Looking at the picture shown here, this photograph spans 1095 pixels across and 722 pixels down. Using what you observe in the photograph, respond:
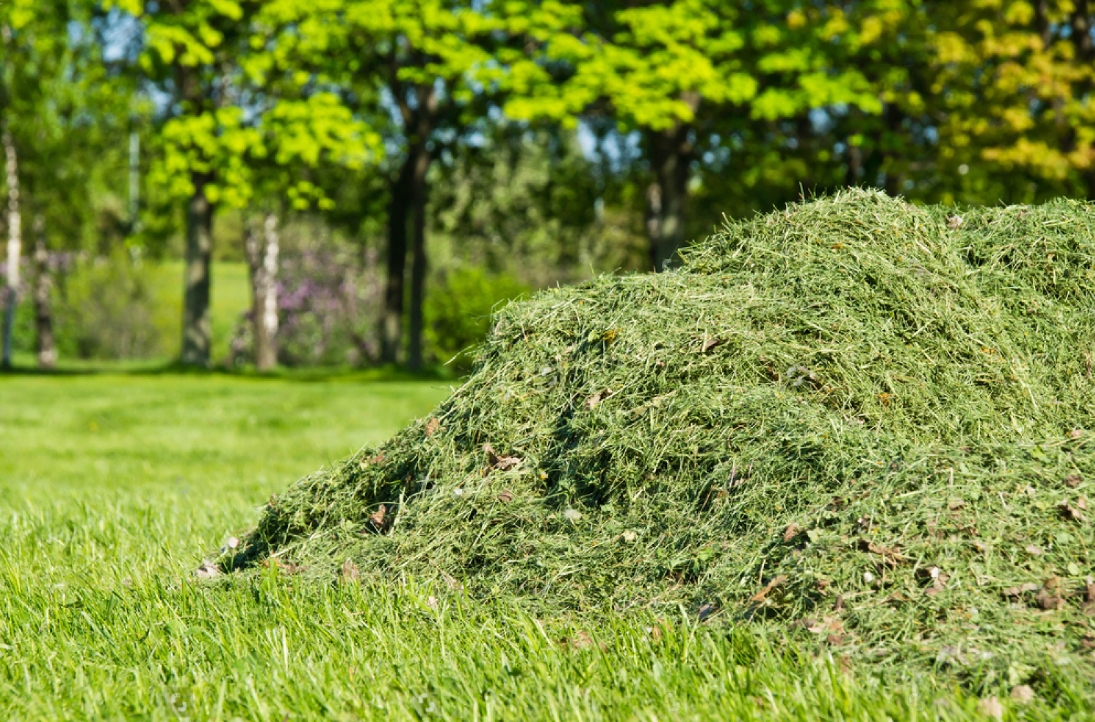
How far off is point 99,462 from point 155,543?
3772mm

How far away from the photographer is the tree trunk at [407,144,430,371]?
18125 millimetres

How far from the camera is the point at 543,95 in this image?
15047mm

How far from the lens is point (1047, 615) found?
2748mm

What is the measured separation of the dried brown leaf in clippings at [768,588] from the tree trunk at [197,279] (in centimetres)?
1535

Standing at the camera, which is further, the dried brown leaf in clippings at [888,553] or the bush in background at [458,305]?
the bush in background at [458,305]

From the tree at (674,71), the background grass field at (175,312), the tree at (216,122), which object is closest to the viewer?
the tree at (674,71)

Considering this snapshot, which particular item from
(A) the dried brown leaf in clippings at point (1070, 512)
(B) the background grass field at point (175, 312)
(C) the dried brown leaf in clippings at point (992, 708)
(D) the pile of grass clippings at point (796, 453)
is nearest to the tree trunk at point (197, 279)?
(B) the background grass field at point (175, 312)

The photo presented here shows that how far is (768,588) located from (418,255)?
1590 cm

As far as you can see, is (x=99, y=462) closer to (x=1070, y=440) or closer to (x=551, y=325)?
(x=551, y=325)

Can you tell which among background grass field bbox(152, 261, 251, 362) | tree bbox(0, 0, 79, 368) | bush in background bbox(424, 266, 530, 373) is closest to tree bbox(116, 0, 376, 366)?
tree bbox(0, 0, 79, 368)

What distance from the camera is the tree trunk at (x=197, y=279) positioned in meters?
17.1

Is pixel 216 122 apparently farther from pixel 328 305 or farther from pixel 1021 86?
pixel 1021 86

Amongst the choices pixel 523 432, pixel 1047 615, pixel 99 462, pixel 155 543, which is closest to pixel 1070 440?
pixel 1047 615

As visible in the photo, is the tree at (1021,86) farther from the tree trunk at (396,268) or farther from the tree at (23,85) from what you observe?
the tree at (23,85)
